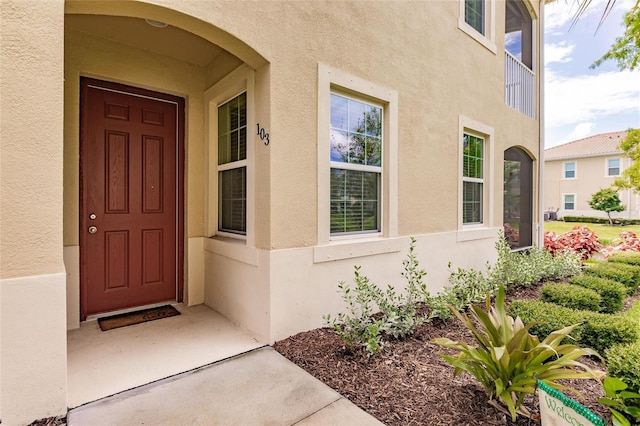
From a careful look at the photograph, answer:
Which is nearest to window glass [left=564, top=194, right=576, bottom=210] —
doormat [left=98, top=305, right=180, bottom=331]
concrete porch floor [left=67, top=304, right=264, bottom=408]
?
concrete porch floor [left=67, top=304, right=264, bottom=408]

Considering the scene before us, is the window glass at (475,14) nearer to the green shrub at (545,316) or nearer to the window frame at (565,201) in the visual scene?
the green shrub at (545,316)

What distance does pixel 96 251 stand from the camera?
3.75 meters

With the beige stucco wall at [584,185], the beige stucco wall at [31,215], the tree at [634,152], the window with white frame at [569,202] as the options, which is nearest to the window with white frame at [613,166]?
the beige stucco wall at [584,185]

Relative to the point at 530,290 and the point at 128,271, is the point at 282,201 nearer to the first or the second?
the point at 128,271

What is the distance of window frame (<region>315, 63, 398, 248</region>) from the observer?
3596 mm

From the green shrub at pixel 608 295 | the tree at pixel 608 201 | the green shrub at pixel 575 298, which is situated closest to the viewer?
the green shrub at pixel 575 298

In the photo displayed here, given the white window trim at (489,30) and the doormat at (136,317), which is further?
the white window trim at (489,30)

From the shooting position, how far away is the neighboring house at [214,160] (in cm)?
206

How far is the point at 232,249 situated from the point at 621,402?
344cm

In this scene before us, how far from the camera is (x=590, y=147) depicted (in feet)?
77.4

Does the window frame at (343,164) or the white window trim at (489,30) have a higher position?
the white window trim at (489,30)

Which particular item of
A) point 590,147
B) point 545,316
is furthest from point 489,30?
point 590,147

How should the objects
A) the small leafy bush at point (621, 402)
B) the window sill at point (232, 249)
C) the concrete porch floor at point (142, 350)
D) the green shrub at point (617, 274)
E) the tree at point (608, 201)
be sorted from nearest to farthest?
the small leafy bush at point (621, 402) → the concrete porch floor at point (142, 350) → the window sill at point (232, 249) → the green shrub at point (617, 274) → the tree at point (608, 201)

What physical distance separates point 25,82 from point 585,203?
29.9 meters
